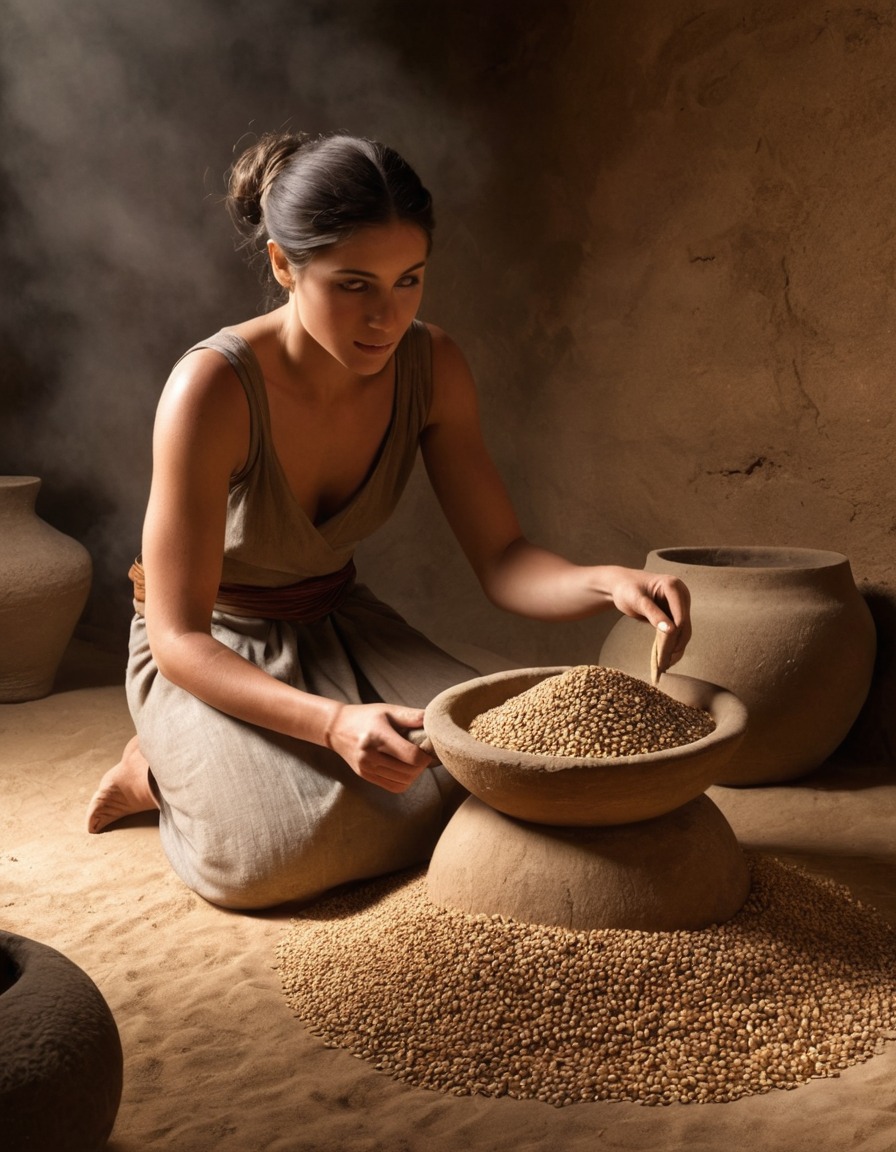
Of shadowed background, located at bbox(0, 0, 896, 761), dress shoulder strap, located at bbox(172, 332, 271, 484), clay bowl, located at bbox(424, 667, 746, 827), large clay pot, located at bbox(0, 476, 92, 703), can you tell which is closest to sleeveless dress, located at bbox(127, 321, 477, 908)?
dress shoulder strap, located at bbox(172, 332, 271, 484)

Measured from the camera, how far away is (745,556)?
3389 mm

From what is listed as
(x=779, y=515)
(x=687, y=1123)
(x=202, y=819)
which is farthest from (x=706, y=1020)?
(x=779, y=515)

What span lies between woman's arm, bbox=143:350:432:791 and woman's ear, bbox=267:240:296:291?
207 mm

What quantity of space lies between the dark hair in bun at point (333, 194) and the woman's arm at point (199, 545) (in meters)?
0.31

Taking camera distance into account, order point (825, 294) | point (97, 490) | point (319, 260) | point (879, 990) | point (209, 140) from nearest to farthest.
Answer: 1. point (879, 990)
2. point (319, 260)
3. point (825, 294)
4. point (209, 140)
5. point (97, 490)

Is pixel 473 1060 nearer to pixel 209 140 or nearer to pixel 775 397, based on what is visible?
pixel 775 397

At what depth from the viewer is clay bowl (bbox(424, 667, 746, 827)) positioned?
2.02m

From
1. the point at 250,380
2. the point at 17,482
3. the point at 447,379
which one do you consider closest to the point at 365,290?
the point at 250,380

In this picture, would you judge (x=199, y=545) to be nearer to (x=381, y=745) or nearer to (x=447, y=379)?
(x=381, y=745)

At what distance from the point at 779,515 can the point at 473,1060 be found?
6.58 ft

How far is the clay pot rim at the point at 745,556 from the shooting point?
329 cm

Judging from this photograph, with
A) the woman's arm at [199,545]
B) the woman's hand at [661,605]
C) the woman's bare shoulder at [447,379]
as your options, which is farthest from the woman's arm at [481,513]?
the woman's arm at [199,545]

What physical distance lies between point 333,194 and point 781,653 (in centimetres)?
158

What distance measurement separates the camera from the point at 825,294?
3232 mm
